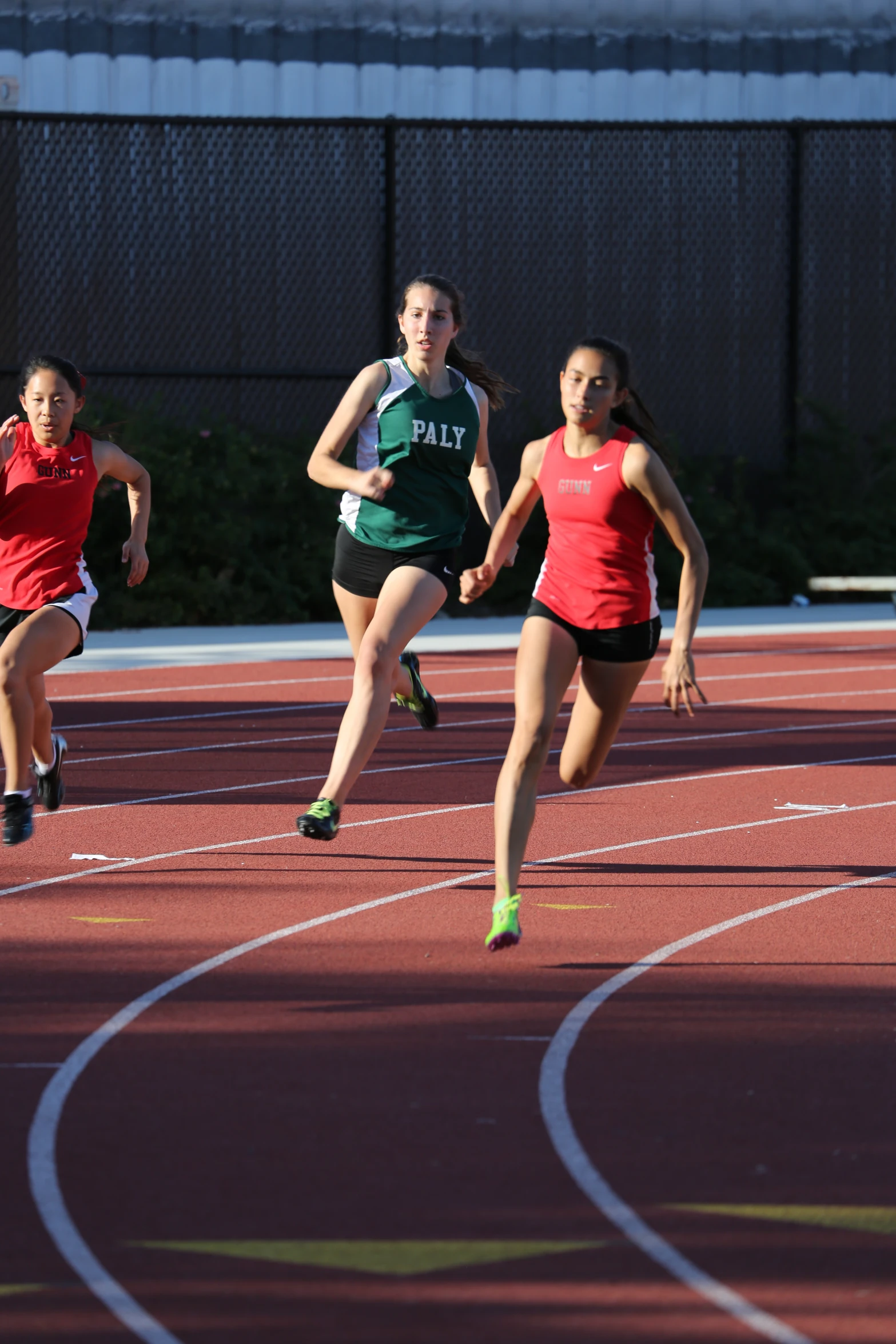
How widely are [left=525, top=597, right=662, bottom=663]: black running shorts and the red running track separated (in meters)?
0.94

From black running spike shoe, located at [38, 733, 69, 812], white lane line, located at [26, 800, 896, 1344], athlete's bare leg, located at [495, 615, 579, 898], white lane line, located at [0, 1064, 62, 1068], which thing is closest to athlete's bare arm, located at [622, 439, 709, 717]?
athlete's bare leg, located at [495, 615, 579, 898]

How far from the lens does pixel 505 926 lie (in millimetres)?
5984

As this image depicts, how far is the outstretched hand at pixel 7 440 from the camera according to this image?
7617mm

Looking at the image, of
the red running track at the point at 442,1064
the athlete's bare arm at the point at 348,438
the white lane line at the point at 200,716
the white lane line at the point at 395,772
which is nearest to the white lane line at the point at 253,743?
the white lane line at the point at 395,772

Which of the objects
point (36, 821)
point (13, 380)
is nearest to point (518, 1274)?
point (36, 821)

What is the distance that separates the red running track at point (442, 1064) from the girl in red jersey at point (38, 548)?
0.54 meters

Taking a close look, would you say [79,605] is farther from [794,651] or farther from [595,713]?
[794,651]

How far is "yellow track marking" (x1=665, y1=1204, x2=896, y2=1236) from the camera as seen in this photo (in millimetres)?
4027

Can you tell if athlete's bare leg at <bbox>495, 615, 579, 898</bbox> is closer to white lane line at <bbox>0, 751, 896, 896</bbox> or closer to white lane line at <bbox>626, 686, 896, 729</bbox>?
white lane line at <bbox>0, 751, 896, 896</bbox>

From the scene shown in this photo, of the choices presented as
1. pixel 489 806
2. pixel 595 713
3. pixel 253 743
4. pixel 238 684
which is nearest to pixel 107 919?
pixel 595 713

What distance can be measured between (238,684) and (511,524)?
701 cm

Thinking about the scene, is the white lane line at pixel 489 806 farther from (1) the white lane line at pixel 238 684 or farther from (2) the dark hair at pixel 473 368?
(1) the white lane line at pixel 238 684

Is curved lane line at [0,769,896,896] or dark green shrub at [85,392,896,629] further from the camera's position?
dark green shrub at [85,392,896,629]

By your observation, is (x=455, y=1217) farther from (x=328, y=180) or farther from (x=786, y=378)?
(x=786, y=378)
